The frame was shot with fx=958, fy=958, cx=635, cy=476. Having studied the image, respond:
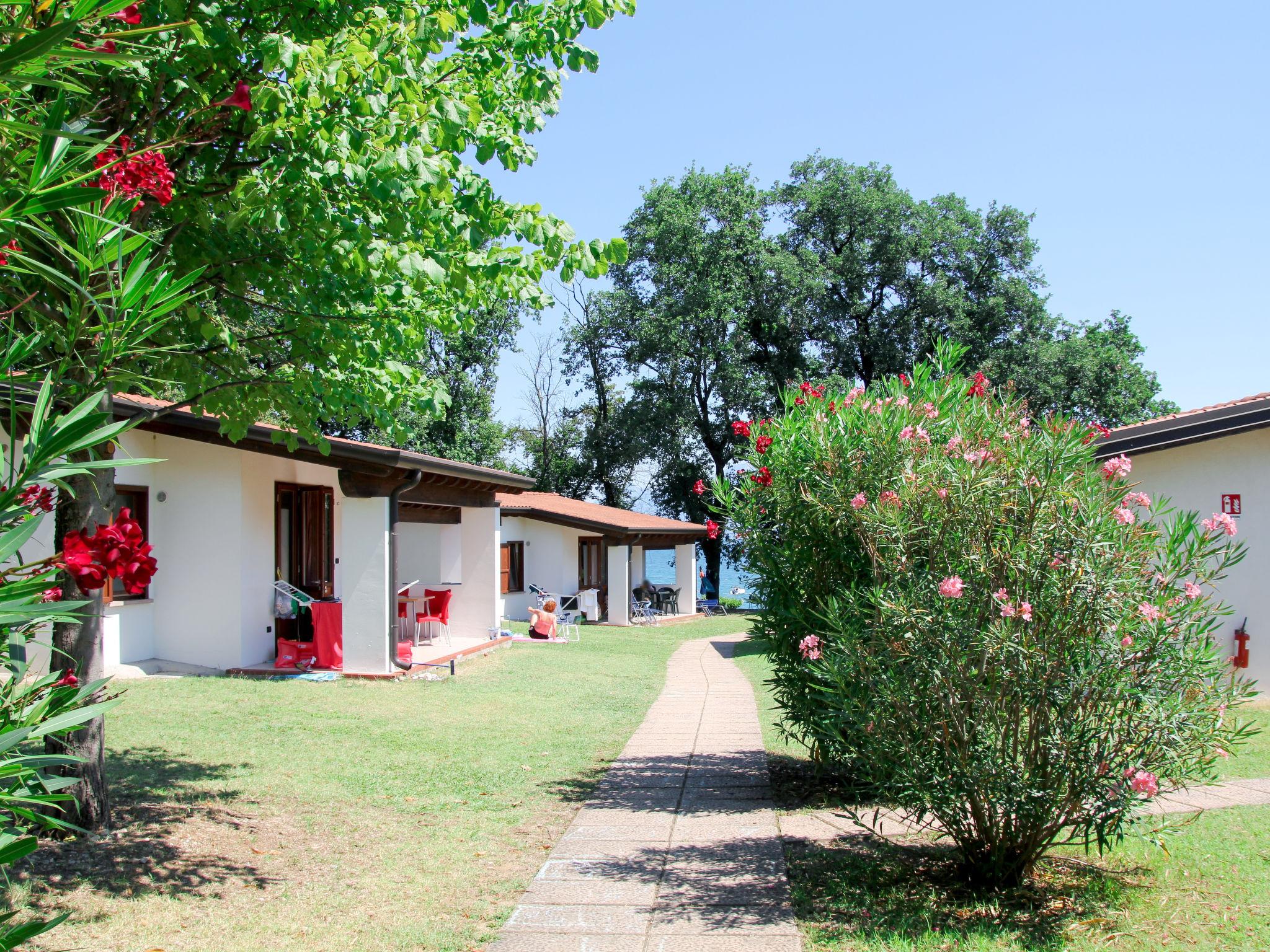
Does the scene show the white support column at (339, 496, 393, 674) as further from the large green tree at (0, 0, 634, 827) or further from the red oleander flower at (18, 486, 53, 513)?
the red oleander flower at (18, 486, 53, 513)

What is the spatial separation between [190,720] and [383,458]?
4.12 meters

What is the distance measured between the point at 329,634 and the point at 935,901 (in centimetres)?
1022

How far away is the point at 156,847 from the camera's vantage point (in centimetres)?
571

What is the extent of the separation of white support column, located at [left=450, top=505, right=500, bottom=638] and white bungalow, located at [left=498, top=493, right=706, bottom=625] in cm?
633

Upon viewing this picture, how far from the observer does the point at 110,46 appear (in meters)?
3.23

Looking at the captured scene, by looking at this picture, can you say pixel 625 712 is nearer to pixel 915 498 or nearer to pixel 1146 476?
pixel 1146 476

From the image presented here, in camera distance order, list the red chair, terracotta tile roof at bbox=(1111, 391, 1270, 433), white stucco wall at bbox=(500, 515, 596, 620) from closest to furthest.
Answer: terracotta tile roof at bbox=(1111, 391, 1270, 433), the red chair, white stucco wall at bbox=(500, 515, 596, 620)

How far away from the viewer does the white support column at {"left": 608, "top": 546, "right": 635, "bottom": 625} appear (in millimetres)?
28312

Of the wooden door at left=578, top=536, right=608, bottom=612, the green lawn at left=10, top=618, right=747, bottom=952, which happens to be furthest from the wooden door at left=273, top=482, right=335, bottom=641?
the wooden door at left=578, top=536, right=608, bottom=612

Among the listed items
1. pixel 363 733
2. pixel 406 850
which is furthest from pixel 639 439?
pixel 406 850

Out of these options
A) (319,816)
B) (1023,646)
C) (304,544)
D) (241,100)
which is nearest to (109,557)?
(241,100)

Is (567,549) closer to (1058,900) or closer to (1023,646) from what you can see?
(1058,900)

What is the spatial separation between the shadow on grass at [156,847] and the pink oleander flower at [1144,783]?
4431 mm

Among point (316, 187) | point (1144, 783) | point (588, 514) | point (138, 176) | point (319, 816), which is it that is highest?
point (316, 187)
